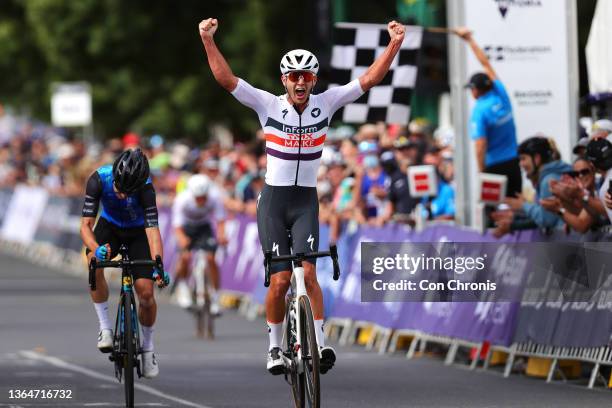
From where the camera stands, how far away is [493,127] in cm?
1716

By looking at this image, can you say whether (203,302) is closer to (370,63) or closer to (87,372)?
(370,63)

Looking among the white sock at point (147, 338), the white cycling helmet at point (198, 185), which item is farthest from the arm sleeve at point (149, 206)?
the white cycling helmet at point (198, 185)

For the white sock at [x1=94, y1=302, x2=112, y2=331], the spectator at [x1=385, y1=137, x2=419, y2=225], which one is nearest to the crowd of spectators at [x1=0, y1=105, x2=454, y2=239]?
the spectator at [x1=385, y1=137, x2=419, y2=225]

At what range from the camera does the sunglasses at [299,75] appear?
39.9 feet

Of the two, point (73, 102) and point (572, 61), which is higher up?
point (73, 102)

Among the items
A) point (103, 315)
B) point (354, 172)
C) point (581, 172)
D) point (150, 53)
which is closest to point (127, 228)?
point (103, 315)

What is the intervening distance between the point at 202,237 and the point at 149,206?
820 centimetres

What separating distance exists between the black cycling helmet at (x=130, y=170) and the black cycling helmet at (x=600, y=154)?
11.3 feet

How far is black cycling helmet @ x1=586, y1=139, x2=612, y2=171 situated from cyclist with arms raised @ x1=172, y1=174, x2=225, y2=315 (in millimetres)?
7944

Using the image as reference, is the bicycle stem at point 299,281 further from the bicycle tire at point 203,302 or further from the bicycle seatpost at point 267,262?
the bicycle tire at point 203,302

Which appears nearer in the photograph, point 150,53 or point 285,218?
point 285,218

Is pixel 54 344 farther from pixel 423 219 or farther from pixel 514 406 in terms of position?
pixel 514 406

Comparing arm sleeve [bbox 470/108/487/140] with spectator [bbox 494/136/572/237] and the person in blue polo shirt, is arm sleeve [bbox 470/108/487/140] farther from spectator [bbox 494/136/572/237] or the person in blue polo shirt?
spectator [bbox 494/136/572/237]

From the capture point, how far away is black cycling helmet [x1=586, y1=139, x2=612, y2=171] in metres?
13.8
